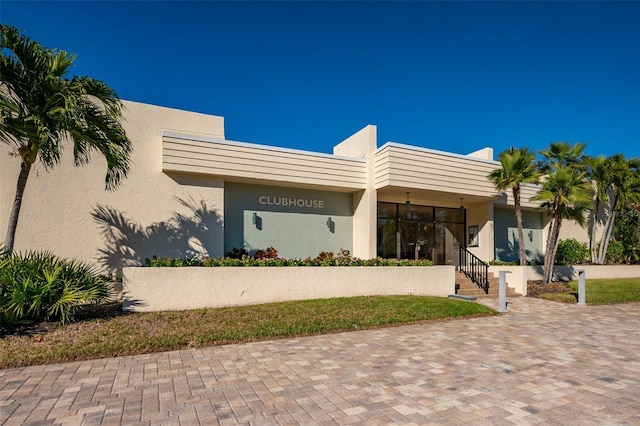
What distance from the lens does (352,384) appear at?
4.56 m

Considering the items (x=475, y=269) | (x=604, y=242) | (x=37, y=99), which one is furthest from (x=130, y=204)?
(x=604, y=242)

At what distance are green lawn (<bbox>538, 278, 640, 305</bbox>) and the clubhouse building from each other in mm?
3411

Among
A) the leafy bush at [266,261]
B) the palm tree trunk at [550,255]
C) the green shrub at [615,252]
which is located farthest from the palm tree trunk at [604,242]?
the leafy bush at [266,261]

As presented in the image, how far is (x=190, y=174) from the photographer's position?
37.0 feet

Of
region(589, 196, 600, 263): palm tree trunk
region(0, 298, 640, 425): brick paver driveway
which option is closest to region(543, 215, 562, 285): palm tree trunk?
region(589, 196, 600, 263): palm tree trunk

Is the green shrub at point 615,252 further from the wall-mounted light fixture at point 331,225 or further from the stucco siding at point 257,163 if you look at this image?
the wall-mounted light fixture at point 331,225

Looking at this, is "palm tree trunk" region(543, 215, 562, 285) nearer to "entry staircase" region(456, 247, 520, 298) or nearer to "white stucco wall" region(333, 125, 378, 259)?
"entry staircase" region(456, 247, 520, 298)

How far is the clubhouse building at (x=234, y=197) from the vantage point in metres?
10.1

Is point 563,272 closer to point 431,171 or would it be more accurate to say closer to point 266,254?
point 431,171

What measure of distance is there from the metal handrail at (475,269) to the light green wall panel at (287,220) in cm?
467

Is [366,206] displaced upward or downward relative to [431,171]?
downward

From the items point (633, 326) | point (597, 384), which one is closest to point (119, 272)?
point (597, 384)

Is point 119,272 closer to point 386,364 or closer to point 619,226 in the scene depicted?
point 386,364

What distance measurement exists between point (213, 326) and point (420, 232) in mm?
10911
